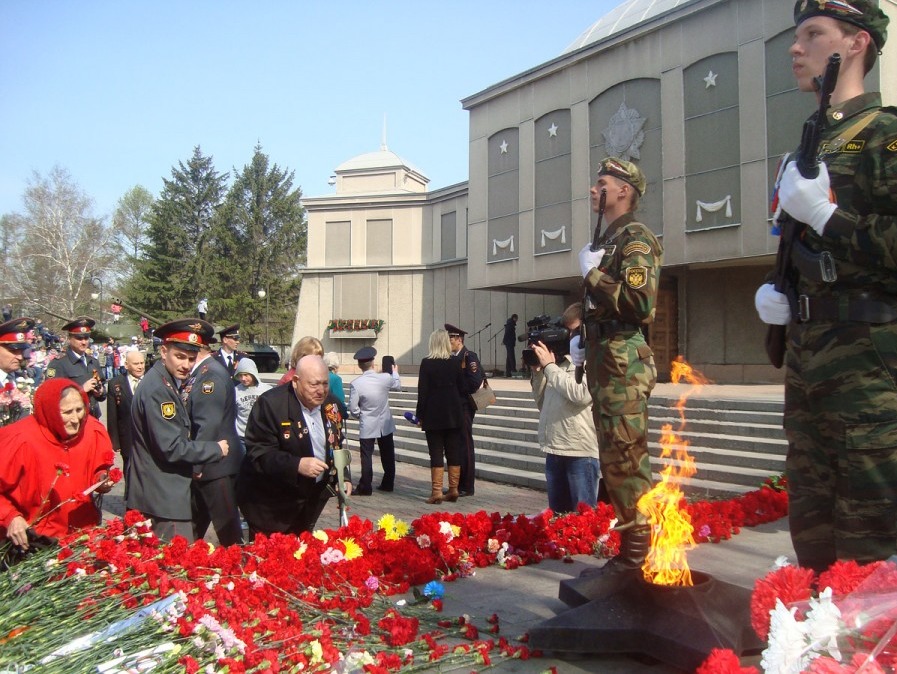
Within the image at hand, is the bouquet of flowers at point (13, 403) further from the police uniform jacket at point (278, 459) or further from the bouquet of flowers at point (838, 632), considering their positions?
the bouquet of flowers at point (838, 632)

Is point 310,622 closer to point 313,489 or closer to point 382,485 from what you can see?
point 313,489

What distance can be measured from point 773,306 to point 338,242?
32388mm

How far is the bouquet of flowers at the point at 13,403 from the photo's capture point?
18.7 ft


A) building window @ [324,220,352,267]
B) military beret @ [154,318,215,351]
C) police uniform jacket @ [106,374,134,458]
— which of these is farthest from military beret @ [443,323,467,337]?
building window @ [324,220,352,267]

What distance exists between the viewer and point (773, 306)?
104 inches

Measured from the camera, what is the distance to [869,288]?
2.37 m

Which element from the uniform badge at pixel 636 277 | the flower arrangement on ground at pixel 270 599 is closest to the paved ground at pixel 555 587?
the flower arrangement on ground at pixel 270 599

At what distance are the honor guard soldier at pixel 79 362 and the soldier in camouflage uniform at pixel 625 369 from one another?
6.85 m

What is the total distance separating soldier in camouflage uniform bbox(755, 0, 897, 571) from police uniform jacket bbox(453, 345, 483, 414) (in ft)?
23.1

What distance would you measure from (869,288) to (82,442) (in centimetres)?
420

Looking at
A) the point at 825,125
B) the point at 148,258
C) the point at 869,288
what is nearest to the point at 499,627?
the point at 869,288

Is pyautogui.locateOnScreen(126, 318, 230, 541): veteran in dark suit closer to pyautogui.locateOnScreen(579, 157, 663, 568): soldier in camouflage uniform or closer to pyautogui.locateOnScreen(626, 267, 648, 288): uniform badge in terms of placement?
pyautogui.locateOnScreen(579, 157, 663, 568): soldier in camouflage uniform

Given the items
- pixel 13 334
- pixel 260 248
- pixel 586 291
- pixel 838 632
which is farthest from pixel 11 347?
pixel 260 248

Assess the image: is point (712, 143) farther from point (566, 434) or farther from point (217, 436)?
point (217, 436)
